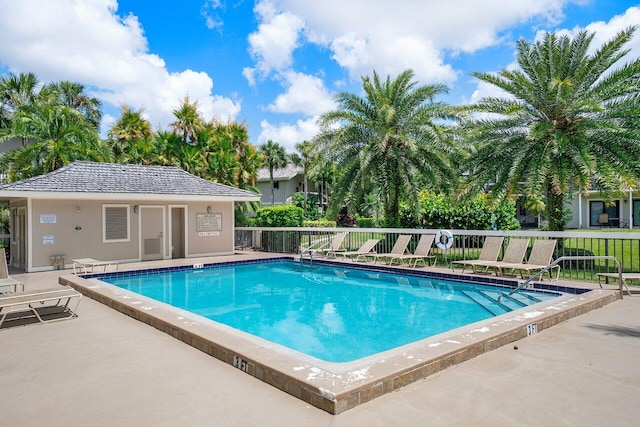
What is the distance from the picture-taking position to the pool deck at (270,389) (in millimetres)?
3465

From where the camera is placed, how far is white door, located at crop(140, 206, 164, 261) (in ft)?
52.0

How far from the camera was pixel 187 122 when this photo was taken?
95.0 feet

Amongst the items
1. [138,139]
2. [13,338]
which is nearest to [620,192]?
[13,338]

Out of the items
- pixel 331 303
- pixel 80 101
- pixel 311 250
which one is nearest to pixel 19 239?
pixel 311 250

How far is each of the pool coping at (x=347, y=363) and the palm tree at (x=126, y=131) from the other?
2510cm

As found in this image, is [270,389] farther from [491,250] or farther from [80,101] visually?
[80,101]

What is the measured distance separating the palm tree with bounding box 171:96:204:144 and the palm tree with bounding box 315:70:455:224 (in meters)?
14.9

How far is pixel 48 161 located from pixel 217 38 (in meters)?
9.01

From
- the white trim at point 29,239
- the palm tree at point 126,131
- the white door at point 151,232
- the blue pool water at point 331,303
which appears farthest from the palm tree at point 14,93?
the blue pool water at point 331,303

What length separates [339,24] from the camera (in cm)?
1370

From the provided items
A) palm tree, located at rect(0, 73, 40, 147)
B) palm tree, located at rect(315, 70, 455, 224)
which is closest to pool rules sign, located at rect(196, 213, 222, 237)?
palm tree, located at rect(315, 70, 455, 224)

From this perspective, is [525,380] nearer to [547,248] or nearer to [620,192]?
[547,248]

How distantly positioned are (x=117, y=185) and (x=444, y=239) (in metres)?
11.1

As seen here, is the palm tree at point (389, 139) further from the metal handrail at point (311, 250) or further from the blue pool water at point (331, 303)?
the blue pool water at point (331, 303)
